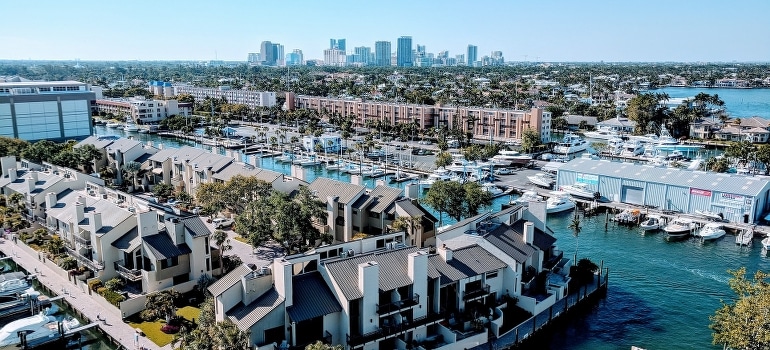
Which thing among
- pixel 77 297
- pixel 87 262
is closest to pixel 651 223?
pixel 87 262

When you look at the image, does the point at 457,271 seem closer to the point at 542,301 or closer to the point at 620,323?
the point at 542,301

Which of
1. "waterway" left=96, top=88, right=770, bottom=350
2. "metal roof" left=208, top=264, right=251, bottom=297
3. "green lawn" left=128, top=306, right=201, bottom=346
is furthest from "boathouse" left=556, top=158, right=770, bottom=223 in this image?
"metal roof" left=208, top=264, right=251, bottom=297

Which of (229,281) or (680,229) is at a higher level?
(229,281)

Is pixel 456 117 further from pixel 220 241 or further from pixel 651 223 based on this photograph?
pixel 220 241

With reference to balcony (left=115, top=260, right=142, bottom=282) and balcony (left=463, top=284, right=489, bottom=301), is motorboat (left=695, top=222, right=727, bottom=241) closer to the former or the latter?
balcony (left=463, top=284, right=489, bottom=301)

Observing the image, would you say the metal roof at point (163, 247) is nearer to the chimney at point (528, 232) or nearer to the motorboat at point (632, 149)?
the chimney at point (528, 232)
